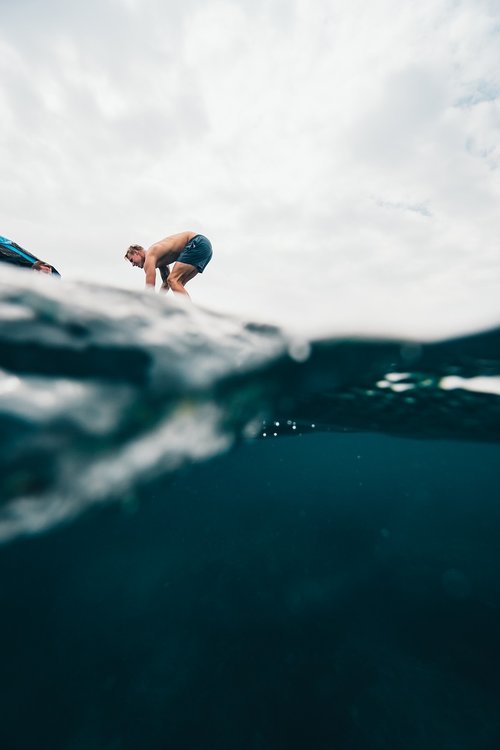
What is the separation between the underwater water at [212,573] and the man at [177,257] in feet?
7.81

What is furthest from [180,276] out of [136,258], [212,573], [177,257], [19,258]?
[212,573]

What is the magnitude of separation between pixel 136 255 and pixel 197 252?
104 centimetres

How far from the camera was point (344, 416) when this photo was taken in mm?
7445

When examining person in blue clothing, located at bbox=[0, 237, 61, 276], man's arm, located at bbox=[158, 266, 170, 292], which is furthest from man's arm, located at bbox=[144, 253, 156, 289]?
person in blue clothing, located at bbox=[0, 237, 61, 276]

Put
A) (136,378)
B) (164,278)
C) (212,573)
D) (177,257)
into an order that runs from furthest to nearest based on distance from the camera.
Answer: (212,573) → (164,278) → (177,257) → (136,378)

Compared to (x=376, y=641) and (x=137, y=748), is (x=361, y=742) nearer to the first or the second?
(x=376, y=641)

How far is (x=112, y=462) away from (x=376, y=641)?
7672 millimetres

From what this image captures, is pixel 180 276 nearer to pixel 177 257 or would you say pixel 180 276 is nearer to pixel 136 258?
pixel 177 257

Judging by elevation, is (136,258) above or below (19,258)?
below

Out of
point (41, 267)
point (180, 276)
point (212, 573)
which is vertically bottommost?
point (212, 573)

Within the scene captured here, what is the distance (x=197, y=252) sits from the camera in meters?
5.49

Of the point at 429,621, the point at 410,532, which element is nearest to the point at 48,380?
the point at 429,621

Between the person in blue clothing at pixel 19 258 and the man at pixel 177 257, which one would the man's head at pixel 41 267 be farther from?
the man at pixel 177 257

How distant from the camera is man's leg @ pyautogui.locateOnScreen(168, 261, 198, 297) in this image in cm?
523
